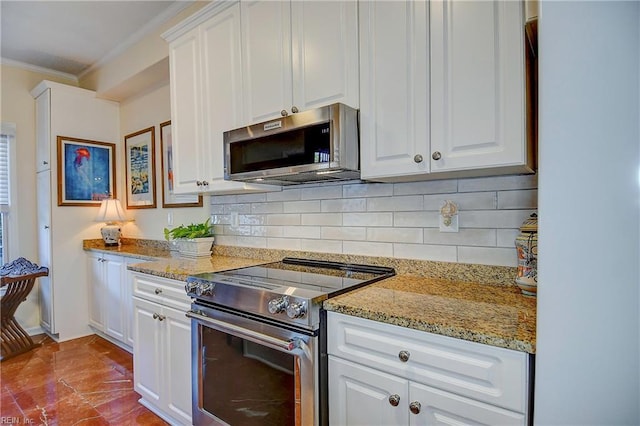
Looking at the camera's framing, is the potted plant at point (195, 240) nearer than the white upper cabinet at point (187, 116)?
No

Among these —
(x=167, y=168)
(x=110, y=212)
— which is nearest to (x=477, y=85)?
(x=167, y=168)

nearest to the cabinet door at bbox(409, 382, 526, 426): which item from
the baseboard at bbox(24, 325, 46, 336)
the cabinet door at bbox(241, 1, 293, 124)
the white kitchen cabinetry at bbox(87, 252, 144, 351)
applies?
the cabinet door at bbox(241, 1, 293, 124)

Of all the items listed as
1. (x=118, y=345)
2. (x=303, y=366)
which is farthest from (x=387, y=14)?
(x=118, y=345)

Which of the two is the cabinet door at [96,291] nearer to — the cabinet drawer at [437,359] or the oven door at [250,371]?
the oven door at [250,371]

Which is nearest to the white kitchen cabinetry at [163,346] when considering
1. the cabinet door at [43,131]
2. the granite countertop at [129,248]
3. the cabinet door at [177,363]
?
the cabinet door at [177,363]

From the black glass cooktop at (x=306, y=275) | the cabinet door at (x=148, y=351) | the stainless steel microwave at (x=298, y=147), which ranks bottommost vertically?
the cabinet door at (x=148, y=351)

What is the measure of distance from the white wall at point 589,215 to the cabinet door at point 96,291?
359cm

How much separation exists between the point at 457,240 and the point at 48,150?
378cm

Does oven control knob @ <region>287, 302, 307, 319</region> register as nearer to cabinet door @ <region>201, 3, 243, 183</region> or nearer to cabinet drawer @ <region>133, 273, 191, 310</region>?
cabinet drawer @ <region>133, 273, 191, 310</region>

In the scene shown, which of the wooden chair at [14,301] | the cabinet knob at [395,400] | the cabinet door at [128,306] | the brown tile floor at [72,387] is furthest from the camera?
the wooden chair at [14,301]

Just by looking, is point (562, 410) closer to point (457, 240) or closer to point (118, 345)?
point (457, 240)

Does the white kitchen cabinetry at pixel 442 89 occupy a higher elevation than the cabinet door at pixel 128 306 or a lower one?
higher

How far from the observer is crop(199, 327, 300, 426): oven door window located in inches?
54.0

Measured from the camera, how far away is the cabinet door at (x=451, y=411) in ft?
3.10
